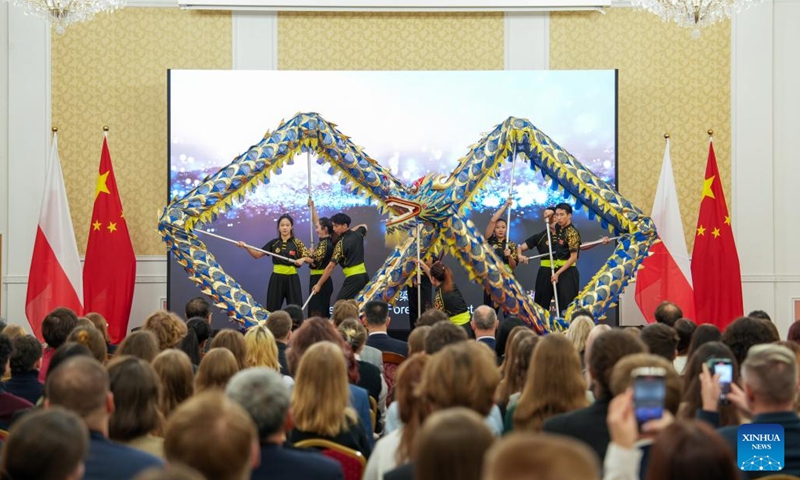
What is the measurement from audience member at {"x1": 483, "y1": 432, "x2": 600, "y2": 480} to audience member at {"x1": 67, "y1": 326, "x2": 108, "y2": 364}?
3.64 m

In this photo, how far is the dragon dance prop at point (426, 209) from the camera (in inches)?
316

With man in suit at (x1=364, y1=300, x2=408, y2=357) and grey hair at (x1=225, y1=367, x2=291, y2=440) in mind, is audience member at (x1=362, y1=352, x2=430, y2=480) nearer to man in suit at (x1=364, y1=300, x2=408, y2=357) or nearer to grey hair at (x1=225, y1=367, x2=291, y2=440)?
grey hair at (x1=225, y1=367, x2=291, y2=440)

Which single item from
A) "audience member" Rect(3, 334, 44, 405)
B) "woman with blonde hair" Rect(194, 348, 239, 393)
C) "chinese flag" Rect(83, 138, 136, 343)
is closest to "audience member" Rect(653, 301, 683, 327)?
"woman with blonde hair" Rect(194, 348, 239, 393)

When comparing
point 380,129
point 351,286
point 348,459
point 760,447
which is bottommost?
point 348,459

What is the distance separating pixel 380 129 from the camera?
453 inches

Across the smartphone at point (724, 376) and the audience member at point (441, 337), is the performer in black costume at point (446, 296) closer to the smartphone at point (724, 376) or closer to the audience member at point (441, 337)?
the audience member at point (441, 337)

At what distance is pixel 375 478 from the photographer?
3.10 meters

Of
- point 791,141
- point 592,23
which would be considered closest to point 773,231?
point 791,141

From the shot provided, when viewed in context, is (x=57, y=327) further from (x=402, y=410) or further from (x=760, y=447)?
(x=760, y=447)

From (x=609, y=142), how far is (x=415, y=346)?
23.2 ft

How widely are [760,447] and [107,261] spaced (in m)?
8.71

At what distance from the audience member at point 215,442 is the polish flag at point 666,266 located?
336 inches

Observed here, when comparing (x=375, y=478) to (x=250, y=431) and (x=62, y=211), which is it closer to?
(x=250, y=431)

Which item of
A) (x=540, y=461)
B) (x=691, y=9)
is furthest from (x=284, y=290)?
(x=540, y=461)
